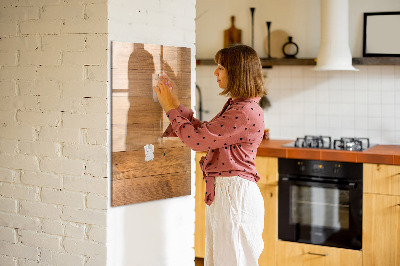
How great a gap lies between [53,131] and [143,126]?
0.45 metres

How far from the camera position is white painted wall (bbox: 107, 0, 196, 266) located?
2701mm

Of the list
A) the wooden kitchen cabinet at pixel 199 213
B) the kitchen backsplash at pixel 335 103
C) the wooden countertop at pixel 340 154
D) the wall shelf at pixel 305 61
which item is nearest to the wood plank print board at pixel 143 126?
the wooden countertop at pixel 340 154

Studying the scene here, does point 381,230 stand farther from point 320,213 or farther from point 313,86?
point 313,86

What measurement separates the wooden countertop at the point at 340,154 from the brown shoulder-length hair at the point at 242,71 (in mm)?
1398

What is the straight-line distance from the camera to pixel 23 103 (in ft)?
9.46

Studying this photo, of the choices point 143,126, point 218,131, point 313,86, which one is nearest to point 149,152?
point 143,126

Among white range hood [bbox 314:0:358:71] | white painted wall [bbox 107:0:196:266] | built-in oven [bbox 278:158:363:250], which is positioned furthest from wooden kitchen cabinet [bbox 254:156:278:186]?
white painted wall [bbox 107:0:196:266]

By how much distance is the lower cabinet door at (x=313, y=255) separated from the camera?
3836 mm

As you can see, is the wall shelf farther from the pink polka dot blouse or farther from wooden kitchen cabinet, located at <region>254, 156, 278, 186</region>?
the pink polka dot blouse

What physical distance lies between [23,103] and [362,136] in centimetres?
263

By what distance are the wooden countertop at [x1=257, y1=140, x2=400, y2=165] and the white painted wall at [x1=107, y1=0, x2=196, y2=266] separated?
1122mm

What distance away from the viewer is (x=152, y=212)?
113 inches

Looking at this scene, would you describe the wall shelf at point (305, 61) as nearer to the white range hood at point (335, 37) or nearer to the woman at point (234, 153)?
the white range hood at point (335, 37)

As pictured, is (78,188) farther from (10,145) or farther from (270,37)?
(270,37)
